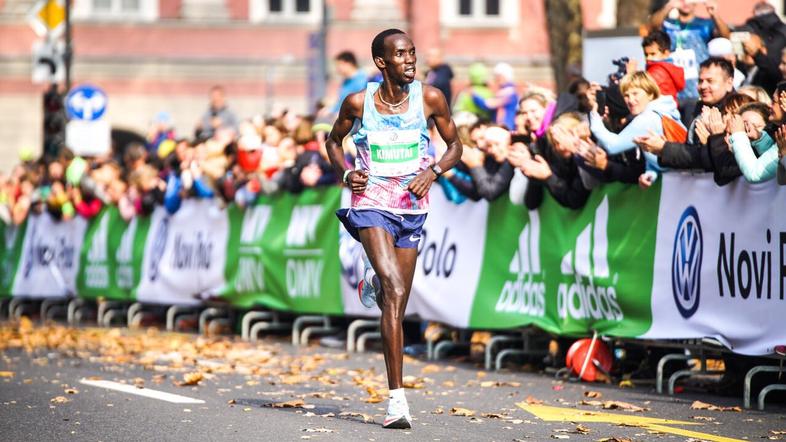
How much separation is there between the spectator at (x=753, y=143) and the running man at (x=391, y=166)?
1919 mm

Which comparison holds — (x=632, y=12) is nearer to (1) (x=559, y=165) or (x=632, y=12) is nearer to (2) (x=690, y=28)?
(2) (x=690, y=28)

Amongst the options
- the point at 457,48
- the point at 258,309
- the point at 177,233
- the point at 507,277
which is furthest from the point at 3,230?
the point at 457,48

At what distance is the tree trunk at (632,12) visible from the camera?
21375mm

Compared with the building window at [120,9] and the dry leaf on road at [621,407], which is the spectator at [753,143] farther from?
the building window at [120,9]

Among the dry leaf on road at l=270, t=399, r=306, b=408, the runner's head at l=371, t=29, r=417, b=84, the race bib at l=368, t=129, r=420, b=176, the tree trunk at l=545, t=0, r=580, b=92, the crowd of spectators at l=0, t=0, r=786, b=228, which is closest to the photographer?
the runner's head at l=371, t=29, r=417, b=84

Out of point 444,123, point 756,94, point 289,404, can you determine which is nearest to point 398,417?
point 289,404

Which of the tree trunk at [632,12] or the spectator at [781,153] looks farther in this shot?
the tree trunk at [632,12]

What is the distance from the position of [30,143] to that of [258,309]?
24.5 meters

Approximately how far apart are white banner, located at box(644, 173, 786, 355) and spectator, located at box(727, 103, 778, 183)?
0.42 ft

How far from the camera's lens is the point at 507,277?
13.8 m

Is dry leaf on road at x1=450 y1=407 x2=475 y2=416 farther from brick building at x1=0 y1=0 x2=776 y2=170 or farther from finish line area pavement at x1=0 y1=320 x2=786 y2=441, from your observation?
brick building at x1=0 y1=0 x2=776 y2=170

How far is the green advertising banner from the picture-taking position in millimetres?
12188

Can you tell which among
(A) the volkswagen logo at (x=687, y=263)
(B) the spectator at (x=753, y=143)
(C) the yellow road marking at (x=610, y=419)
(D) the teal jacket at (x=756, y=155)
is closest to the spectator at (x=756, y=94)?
(B) the spectator at (x=753, y=143)

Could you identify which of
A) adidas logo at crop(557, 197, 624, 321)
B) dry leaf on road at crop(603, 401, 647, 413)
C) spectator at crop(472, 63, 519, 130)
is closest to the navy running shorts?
dry leaf on road at crop(603, 401, 647, 413)
